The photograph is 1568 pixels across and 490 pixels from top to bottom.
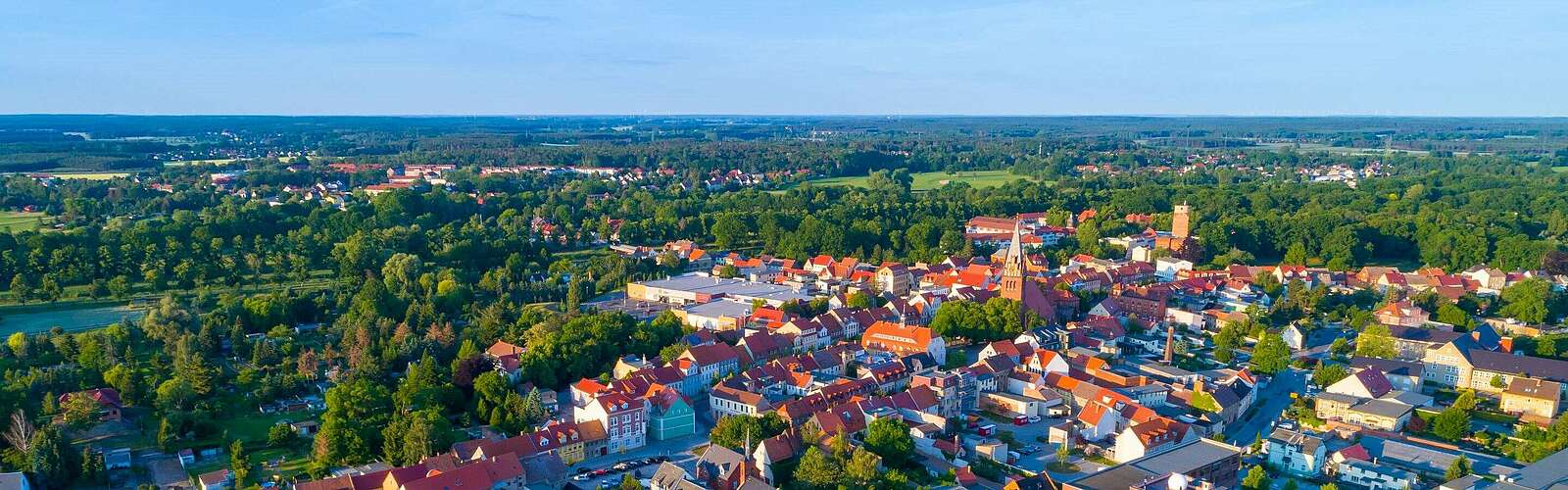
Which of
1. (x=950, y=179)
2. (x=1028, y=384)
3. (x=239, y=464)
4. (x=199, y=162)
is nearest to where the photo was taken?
(x=239, y=464)

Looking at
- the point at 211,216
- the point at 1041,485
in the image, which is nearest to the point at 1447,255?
the point at 1041,485

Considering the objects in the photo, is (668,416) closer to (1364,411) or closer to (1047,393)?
(1047,393)

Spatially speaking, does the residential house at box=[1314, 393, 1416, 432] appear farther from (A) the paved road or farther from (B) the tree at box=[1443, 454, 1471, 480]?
(B) the tree at box=[1443, 454, 1471, 480]

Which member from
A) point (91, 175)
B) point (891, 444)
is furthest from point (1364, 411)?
point (91, 175)

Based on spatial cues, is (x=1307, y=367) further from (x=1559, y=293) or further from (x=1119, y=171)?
(x=1119, y=171)

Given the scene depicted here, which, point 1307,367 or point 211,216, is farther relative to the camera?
point 211,216

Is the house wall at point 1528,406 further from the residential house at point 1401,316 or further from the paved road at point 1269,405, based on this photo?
the residential house at point 1401,316
